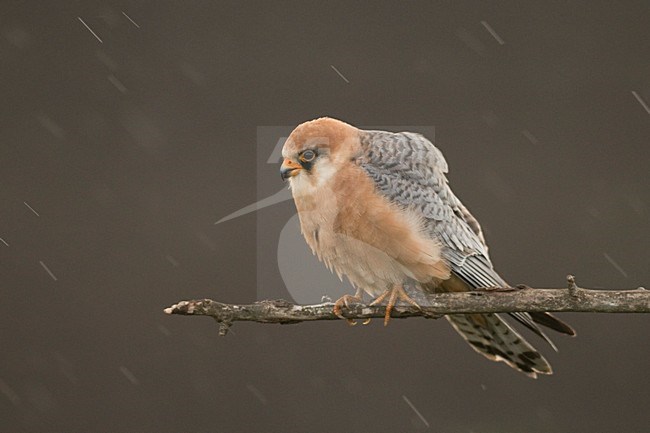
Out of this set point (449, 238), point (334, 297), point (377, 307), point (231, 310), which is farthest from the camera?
point (334, 297)

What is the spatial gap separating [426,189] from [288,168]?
0.41 metres

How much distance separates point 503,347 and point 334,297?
0.48 metres

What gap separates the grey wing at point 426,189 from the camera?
198cm

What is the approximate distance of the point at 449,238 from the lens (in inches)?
79.7

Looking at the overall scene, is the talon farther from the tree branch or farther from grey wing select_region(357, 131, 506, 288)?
grey wing select_region(357, 131, 506, 288)

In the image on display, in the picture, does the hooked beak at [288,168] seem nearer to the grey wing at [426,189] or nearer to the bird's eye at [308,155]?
the bird's eye at [308,155]

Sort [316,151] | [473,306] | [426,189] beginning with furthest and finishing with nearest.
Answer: [426,189], [316,151], [473,306]

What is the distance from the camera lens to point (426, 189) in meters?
2.04

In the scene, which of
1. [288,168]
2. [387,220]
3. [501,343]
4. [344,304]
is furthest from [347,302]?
[501,343]

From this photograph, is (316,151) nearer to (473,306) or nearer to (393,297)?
(393,297)

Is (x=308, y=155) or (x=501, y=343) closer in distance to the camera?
(x=308, y=155)

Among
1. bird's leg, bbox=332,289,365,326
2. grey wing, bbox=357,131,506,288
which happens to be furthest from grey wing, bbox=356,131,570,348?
bird's leg, bbox=332,289,365,326

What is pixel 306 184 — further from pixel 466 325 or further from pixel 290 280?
pixel 466 325

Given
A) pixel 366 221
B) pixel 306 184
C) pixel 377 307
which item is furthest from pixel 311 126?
pixel 377 307
